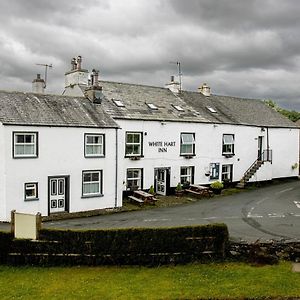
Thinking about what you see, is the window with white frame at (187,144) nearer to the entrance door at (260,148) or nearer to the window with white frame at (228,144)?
the window with white frame at (228,144)

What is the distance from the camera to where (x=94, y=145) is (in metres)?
27.6

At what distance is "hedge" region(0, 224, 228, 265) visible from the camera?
1633cm

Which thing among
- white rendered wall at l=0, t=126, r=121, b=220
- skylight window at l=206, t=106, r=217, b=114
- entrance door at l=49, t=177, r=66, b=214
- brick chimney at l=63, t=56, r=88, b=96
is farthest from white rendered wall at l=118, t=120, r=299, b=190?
brick chimney at l=63, t=56, r=88, b=96

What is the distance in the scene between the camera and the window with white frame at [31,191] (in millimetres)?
24734

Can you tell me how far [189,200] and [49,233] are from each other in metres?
16.2

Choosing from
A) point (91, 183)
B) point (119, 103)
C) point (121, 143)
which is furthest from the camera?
point (119, 103)

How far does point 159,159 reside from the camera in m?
32.7

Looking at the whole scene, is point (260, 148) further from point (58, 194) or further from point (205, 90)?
point (58, 194)

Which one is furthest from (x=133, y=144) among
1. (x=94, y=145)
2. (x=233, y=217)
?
(x=233, y=217)

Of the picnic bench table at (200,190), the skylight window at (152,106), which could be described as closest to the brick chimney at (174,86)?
the skylight window at (152,106)

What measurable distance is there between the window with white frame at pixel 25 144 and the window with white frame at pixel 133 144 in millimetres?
7902

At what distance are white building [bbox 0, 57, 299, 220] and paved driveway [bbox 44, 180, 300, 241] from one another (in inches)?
113

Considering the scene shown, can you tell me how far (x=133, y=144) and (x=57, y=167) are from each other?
725 cm

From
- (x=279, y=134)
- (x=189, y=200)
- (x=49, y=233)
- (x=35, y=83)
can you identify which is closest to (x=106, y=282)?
(x=49, y=233)
